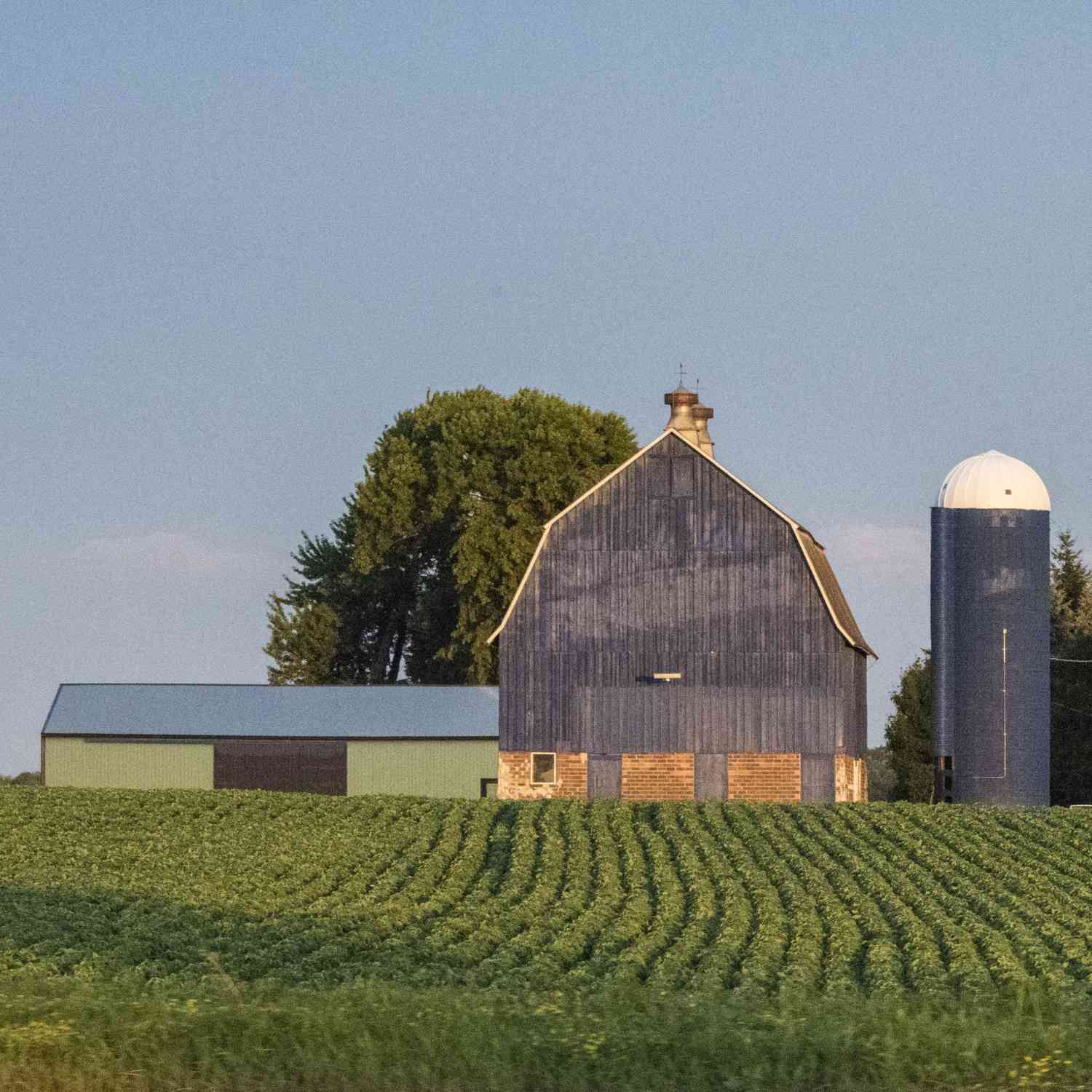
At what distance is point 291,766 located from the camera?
149 feet

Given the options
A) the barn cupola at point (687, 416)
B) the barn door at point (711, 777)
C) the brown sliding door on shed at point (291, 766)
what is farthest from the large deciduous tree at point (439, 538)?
the barn door at point (711, 777)

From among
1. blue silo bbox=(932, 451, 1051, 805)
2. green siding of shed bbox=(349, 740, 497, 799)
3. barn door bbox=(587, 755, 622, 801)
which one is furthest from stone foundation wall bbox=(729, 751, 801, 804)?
green siding of shed bbox=(349, 740, 497, 799)

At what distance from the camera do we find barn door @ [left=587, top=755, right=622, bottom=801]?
4206 centimetres

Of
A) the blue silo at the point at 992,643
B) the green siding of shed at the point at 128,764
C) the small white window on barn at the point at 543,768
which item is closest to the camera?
the blue silo at the point at 992,643

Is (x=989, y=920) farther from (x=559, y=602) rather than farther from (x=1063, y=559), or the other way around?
(x=1063, y=559)

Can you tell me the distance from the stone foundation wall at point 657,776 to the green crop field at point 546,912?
2.64 metres

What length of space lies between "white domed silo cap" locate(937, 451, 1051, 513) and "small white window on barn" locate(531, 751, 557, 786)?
10.3 metres

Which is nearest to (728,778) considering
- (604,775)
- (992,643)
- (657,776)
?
(657,776)

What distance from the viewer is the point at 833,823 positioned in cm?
3672

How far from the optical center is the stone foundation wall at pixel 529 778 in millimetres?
42188

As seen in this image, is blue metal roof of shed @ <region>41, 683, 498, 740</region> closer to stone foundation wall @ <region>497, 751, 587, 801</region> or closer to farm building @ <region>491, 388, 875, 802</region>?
stone foundation wall @ <region>497, 751, 587, 801</region>

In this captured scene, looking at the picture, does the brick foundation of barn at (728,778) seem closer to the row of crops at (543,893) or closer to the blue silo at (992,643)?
the row of crops at (543,893)

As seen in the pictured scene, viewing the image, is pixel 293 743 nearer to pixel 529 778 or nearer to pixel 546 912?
pixel 529 778

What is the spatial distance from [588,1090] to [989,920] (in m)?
17.2
